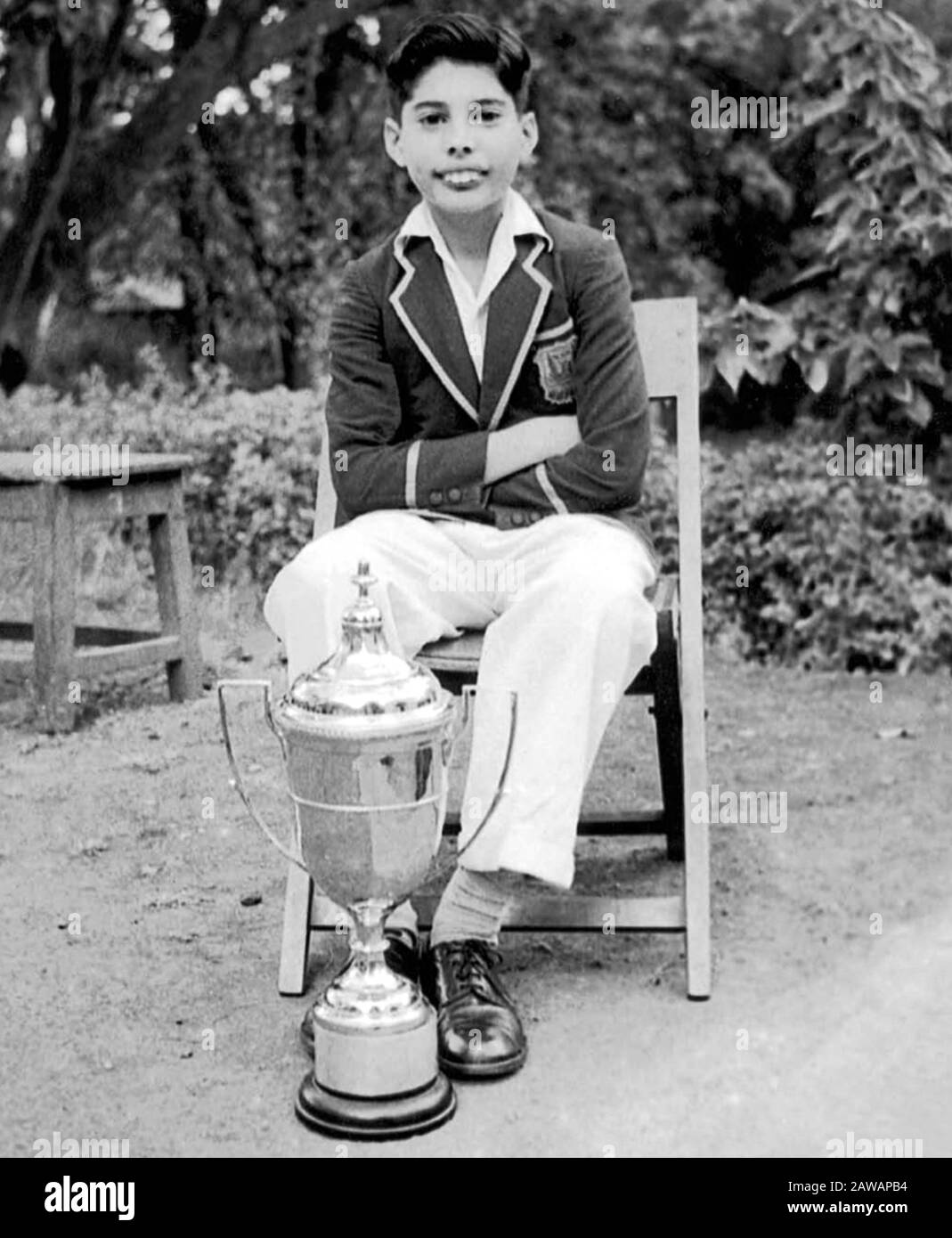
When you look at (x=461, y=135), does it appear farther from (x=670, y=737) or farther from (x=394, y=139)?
(x=670, y=737)

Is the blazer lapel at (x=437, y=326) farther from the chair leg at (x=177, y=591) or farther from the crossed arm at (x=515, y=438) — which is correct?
the chair leg at (x=177, y=591)

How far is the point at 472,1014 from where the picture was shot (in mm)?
2680

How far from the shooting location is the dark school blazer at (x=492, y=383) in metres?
3.04

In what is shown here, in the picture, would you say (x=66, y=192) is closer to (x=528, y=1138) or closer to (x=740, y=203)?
(x=740, y=203)

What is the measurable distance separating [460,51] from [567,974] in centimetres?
161

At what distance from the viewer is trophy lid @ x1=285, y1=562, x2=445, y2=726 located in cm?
247

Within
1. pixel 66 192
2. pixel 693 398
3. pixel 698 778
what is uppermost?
pixel 66 192

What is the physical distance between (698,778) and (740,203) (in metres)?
6.97

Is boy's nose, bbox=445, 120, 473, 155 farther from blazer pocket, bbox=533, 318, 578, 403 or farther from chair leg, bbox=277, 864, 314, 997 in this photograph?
chair leg, bbox=277, 864, 314, 997

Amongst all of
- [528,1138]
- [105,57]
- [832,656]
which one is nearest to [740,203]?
[105,57]

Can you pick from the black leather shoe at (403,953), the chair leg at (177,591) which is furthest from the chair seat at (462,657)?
the chair leg at (177,591)

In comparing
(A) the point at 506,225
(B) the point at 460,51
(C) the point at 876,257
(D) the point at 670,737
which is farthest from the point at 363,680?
(C) the point at 876,257

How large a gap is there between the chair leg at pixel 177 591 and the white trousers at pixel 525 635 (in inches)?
88.9
